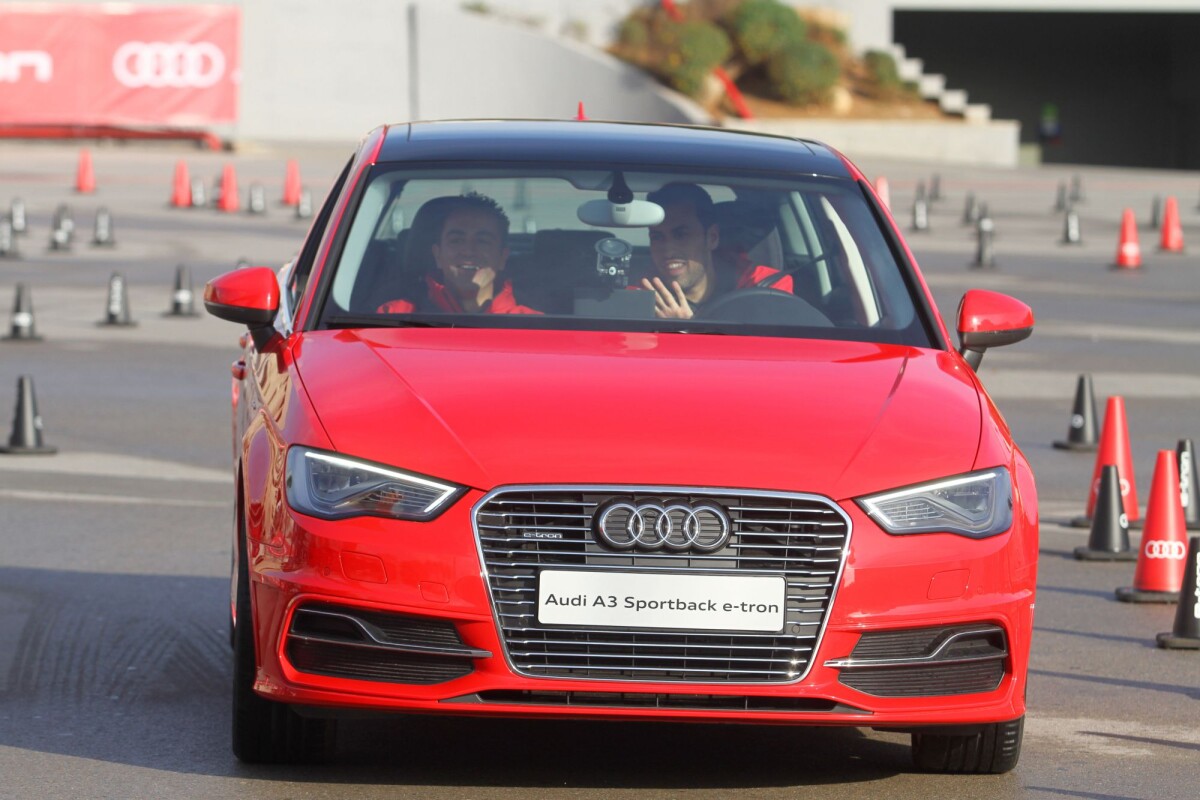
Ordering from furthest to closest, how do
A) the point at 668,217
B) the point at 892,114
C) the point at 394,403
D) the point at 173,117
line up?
the point at 892,114 → the point at 173,117 → the point at 668,217 → the point at 394,403

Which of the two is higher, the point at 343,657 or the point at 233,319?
the point at 233,319

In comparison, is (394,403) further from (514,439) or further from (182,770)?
(182,770)

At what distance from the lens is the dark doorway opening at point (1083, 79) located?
68.2 meters

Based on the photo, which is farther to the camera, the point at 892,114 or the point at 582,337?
the point at 892,114

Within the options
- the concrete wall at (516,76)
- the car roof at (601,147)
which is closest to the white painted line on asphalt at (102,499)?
the car roof at (601,147)

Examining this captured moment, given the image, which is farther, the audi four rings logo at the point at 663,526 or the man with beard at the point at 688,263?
the man with beard at the point at 688,263

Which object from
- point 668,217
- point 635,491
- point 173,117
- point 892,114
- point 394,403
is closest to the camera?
point 635,491

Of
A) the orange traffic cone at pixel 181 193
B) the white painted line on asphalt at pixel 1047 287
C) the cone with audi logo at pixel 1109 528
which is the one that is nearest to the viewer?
the cone with audi logo at pixel 1109 528

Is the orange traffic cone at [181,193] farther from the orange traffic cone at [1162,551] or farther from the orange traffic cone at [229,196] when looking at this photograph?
the orange traffic cone at [1162,551]

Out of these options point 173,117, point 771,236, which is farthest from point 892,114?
point 771,236

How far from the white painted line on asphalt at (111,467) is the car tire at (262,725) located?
5.59 m

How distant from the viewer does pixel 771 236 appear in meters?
6.78

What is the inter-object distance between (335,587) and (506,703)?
481mm

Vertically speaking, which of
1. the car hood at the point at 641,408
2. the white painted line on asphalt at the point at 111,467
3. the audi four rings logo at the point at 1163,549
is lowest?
the white painted line on asphalt at the point at 111,467
